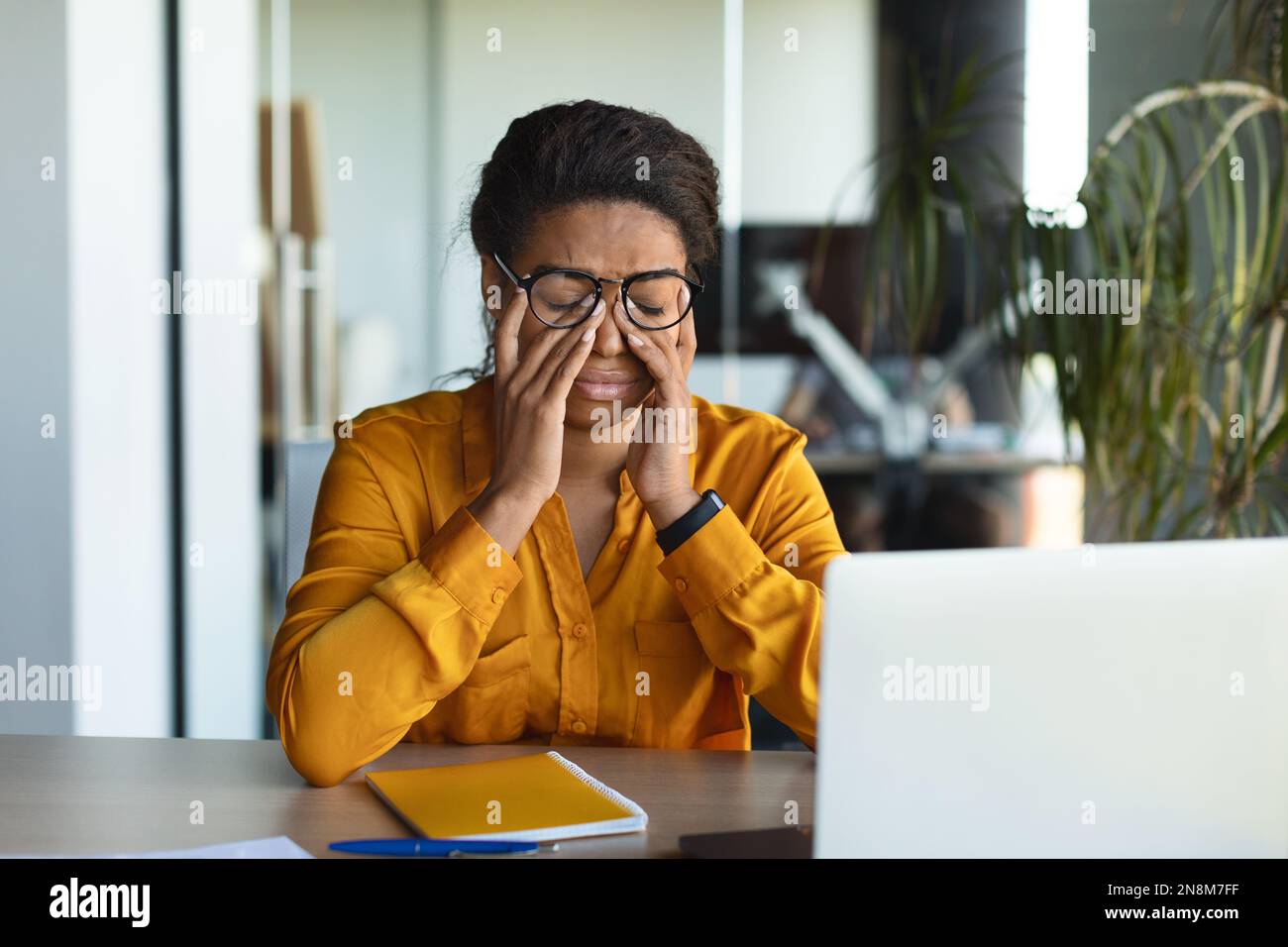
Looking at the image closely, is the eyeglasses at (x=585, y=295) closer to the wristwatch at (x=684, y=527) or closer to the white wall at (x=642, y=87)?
the wristwatch at (x=684, y=527)

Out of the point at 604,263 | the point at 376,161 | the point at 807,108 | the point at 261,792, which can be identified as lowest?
the point at 261,792

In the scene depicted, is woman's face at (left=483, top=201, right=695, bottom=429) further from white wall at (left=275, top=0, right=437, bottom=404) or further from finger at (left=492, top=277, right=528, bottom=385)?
white wall at (left=275, top=0, right=437, bottom=404)

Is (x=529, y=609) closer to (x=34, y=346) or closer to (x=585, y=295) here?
(x=585, y=295)

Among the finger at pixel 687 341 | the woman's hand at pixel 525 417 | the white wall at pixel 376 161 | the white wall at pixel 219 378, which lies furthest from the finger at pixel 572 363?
the white wall at pixel 376 161

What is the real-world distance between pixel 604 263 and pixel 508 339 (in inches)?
5.9

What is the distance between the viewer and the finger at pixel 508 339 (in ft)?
4.91

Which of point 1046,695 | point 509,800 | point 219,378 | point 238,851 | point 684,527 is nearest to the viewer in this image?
point 1046,695

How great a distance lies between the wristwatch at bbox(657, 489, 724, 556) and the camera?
145cm

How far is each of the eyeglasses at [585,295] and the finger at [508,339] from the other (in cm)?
2

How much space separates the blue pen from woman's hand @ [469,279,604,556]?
46 centimetres

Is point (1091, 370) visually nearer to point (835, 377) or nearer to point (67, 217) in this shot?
point (67, 217)

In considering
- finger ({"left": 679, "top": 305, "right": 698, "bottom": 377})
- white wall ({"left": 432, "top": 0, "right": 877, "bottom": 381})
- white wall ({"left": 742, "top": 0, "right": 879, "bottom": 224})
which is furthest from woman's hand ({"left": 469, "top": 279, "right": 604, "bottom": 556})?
white wall ({"left": 742, "top": 0, "right": 879, "bottom": 224})

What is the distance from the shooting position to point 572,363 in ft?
4.83

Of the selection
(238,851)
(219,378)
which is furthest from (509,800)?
(219,378)
